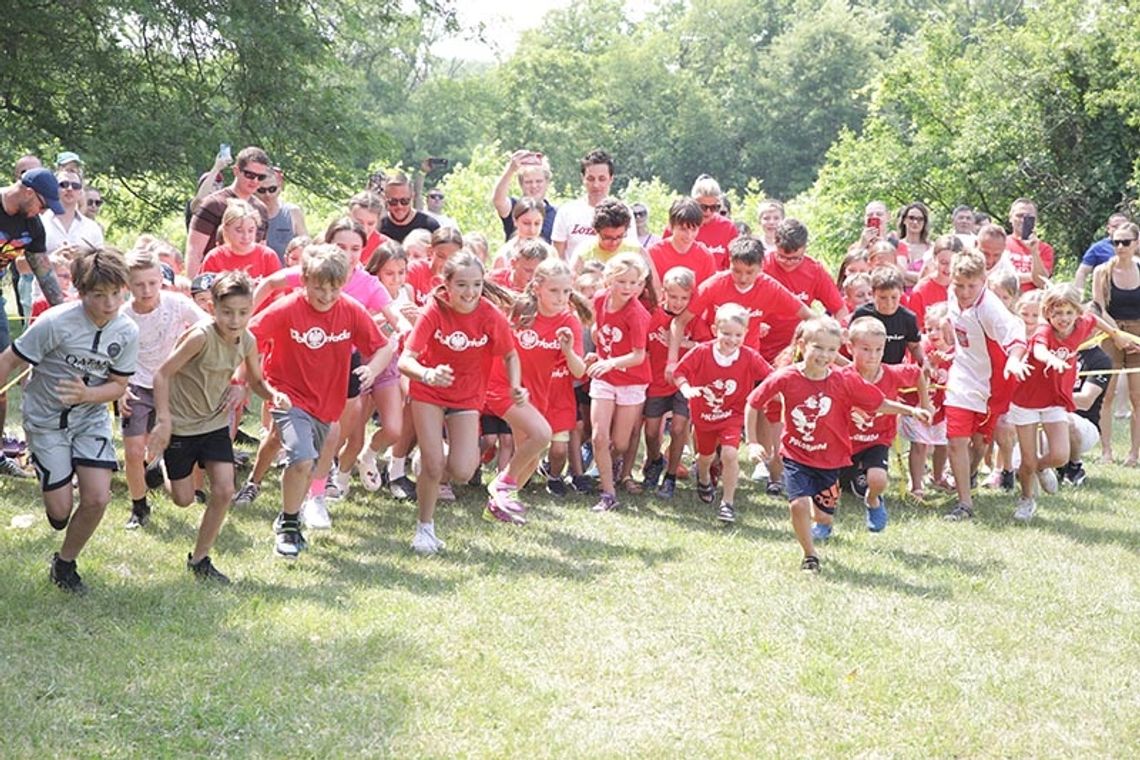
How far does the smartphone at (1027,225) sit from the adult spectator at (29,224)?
8.72 metres

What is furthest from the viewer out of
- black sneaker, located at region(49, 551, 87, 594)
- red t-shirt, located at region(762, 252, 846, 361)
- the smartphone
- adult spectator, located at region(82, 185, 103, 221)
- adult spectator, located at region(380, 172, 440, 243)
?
adult spectator, located at region(82, 185, 103, 221)

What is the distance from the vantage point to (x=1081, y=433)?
1079 centimetres

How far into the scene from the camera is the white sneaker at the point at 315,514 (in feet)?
25.9

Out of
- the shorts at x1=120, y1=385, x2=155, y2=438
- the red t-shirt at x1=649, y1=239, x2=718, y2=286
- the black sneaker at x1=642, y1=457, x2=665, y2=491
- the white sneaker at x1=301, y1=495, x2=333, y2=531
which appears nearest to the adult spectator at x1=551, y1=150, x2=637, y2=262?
the red t-shirt at x1=649, y1=239, x2=718, y2=286

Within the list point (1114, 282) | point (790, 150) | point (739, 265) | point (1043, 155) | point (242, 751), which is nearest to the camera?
point (242, 751)

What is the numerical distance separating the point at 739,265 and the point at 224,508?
430 centimetres

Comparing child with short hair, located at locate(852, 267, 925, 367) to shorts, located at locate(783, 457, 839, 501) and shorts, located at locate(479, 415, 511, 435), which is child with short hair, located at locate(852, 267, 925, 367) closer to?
shorts, located at locate(783, 457, 839, 501)

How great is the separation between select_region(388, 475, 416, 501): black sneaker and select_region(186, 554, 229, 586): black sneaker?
2.37 meters

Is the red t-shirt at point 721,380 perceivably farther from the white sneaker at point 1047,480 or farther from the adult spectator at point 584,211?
the white sneaker at point 1047,480

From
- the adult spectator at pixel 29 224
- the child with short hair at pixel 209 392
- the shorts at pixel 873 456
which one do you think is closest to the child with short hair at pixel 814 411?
the shorts at pixel 873 456

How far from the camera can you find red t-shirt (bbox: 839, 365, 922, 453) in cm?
906

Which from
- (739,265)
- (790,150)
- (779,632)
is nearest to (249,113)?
(739,265)

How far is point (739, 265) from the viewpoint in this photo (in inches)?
370

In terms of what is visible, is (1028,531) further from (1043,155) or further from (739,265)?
(1043,155)
